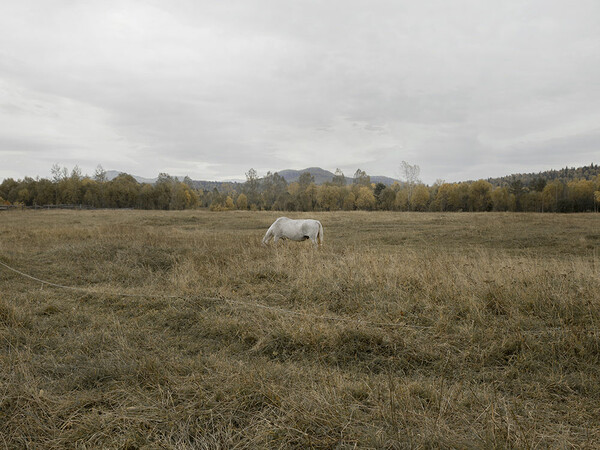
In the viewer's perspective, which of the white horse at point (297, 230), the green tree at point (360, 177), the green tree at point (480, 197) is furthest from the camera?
the green tree at point (360, 177)

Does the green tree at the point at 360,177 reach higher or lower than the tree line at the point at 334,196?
higher

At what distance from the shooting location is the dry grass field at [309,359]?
2.69 meters

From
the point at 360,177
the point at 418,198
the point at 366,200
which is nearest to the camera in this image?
the point at 418,198

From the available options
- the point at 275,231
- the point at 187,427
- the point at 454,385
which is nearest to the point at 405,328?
the point at 454,385

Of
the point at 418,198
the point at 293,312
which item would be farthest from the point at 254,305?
the point at 418,198

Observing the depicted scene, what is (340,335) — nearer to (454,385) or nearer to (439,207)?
(454,385)

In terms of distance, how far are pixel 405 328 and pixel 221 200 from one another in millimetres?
97692

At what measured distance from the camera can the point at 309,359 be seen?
14.2 ft

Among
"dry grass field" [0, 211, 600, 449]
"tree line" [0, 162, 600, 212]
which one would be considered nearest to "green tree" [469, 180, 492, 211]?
"tree line" [0, 162, 600, 212]

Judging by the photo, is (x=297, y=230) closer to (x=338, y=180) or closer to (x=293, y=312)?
(x=293, y=312)

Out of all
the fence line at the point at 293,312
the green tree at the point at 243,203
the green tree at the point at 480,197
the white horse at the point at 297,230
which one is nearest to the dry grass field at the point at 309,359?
the fence line at the point at 293,312

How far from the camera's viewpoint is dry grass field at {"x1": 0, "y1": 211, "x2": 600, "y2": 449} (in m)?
2.69

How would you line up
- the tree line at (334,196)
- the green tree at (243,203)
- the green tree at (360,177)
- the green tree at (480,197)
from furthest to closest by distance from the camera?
the green tree at (360,177), the green tree at (243,203), the green tree at (480,197), the tree line at (334,196)

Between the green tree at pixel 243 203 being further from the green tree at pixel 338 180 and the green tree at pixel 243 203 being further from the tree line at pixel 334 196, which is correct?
the green tree at pixel 338 180
